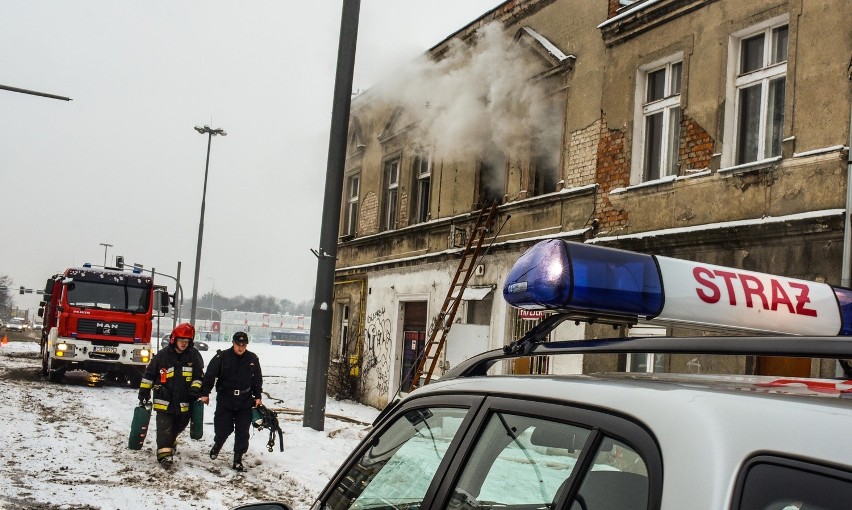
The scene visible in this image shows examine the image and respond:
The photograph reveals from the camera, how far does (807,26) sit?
877 centimetres

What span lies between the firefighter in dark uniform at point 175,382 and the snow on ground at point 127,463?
0.46 m

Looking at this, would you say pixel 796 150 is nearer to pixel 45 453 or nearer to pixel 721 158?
pixel 721 158

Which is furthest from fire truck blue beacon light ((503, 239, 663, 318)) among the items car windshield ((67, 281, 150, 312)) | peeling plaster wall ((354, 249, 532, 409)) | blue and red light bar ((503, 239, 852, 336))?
car windshield ((67, 281, 150, 312))

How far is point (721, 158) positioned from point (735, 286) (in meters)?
7.35

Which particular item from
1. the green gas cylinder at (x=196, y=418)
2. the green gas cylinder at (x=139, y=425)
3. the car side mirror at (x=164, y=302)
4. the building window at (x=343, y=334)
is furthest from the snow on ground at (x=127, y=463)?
the building window at (x=343, y=334)

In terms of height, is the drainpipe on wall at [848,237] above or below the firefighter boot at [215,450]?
above

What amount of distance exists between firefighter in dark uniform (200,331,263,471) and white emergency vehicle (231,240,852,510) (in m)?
7.29

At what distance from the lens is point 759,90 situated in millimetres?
9547

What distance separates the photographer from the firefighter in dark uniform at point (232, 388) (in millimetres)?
9750

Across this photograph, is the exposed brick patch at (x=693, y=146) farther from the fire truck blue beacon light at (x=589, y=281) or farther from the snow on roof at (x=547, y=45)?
the fire truck blue beacon light at (x=589, y=281)

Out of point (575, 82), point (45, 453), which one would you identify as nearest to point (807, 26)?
point (575, 82)

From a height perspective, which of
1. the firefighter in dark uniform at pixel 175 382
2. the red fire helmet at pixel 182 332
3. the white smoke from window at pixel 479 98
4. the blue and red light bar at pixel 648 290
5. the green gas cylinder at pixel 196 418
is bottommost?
the green gas cylinder at pixel 196 418

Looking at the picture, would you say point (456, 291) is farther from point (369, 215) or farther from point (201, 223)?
point (201, 223)

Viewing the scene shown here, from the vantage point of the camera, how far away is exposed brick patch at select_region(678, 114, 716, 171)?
32.2ft
